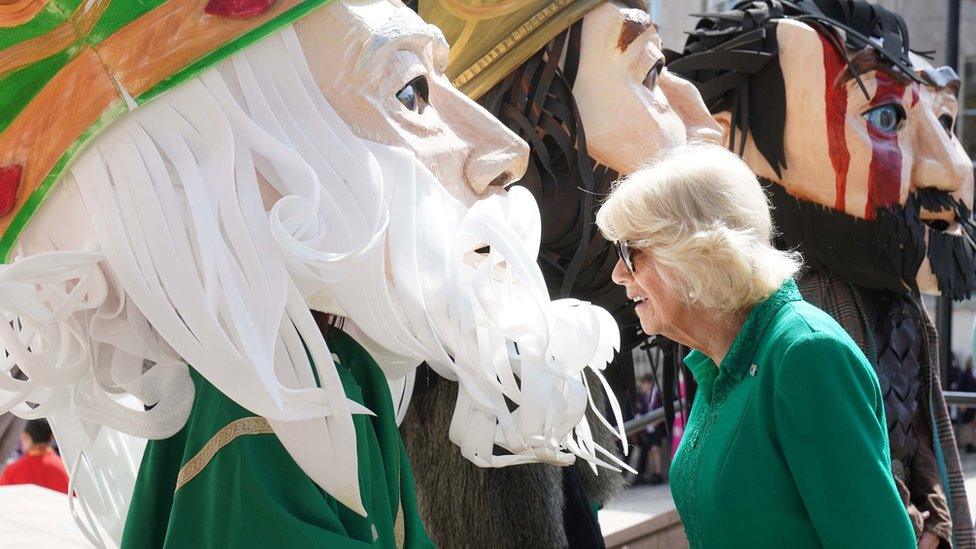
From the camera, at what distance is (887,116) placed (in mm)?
2928

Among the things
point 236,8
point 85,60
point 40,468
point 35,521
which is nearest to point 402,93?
point 236,8

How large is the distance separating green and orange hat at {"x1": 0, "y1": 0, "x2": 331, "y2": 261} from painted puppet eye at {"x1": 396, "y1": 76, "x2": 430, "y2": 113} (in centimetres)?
25

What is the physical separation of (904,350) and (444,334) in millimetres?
1716

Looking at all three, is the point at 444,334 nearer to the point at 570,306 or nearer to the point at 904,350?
the point at 570,306

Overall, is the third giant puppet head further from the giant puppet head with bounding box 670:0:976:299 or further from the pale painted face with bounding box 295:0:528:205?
the pale painted face with bounding box 295:0:528:205

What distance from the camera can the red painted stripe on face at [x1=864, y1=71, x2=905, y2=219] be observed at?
2857 millimetres

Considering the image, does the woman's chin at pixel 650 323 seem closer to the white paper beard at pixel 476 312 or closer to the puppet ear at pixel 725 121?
the white paper beard at pixel 476 312

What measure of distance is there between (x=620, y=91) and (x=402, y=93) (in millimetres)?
885

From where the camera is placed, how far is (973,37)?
12.4m

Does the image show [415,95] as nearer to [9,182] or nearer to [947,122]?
[9,182]

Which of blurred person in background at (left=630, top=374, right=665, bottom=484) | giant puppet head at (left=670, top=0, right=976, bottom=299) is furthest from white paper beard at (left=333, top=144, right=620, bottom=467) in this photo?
blurred person in background at (left=630, top=374, right=665, bottom=484)

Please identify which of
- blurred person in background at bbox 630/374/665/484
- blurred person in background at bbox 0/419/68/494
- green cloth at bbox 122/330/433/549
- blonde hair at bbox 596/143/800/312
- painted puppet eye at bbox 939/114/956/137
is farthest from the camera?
blurred person in background at bbox 630/374/665/484

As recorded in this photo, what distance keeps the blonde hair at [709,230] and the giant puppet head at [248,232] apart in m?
0.19

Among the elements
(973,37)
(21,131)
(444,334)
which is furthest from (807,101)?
(973,37)
